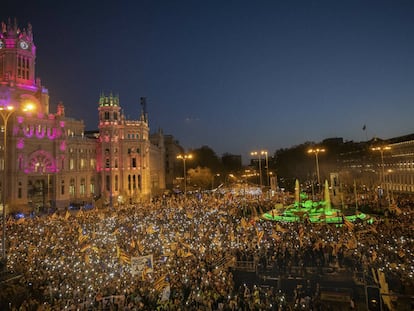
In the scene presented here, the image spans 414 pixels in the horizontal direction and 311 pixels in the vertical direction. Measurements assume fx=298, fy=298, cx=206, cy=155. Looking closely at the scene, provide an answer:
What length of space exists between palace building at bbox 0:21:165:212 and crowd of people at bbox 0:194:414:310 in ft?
82.2

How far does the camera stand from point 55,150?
50.4 metres

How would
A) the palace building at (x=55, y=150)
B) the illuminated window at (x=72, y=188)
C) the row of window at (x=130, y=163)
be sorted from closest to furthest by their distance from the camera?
the palace building at (x=55, y=150)
the illuminated window at (x=72, y=188)
the row of window at (x=130, y=163)

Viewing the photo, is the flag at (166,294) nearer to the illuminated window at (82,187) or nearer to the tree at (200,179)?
the illuminated window at (82,187)

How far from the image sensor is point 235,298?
11820 millimetres

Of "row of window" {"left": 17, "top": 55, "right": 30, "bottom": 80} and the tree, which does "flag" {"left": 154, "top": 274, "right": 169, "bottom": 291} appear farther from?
the tree

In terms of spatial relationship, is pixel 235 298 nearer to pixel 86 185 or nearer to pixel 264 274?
pixel 264 274

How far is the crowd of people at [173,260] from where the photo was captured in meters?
12.4

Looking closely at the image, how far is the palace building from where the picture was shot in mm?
46000

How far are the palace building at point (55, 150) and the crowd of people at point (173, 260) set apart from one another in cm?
2505

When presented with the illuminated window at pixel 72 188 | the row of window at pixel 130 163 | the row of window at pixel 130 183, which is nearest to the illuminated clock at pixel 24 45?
the row of window at pixel 130 163

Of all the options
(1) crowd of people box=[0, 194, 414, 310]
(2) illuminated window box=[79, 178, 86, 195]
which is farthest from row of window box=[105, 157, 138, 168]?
(1) crowd of people box=[0, 194, 414, 310]

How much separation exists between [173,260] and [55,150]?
4211 centimetres

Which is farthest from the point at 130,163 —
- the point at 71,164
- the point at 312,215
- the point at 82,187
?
the point at 312,215

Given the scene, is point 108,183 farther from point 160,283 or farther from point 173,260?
point 160,283
